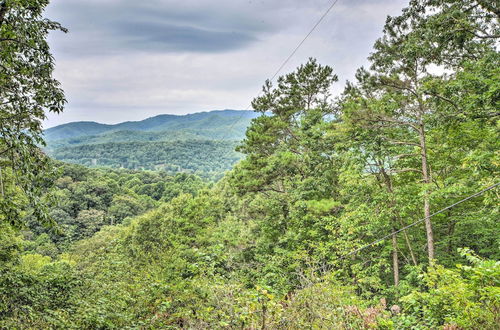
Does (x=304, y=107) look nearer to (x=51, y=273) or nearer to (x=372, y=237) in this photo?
(x=372, y=237)

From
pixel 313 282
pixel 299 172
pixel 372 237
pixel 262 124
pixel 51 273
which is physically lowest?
pixel 372 237

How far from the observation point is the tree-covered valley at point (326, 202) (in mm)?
5270

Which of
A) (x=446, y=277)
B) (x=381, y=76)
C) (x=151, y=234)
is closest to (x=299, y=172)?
(x=381, y=76)

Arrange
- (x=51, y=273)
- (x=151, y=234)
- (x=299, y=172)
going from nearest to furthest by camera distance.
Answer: (x=51, y=273) → (x=299, y=172) → (x=151, y=234)

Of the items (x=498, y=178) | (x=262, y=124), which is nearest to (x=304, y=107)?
(x=262, y=124)

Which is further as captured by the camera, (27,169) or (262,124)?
(262,124)

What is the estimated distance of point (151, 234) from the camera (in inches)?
1296

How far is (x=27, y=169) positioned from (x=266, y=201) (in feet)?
38.4

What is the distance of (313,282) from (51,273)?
7241 mm

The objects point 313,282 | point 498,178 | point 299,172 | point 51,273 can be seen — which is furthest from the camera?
point 299,172

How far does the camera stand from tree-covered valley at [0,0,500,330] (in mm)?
5270

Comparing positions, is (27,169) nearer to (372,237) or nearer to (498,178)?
(498,178)

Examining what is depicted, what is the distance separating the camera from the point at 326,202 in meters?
13.5

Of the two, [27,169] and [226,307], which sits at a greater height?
[27,169]
